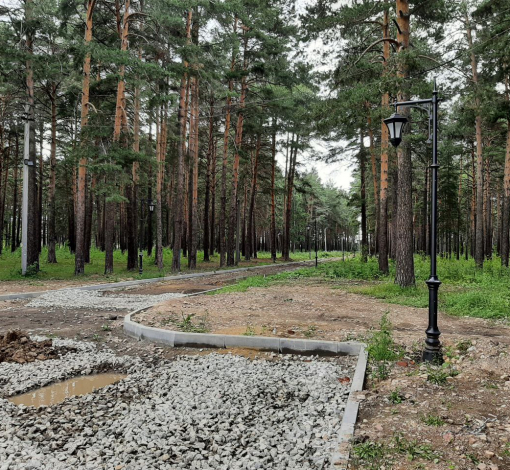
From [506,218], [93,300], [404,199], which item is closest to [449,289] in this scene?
[404,199]

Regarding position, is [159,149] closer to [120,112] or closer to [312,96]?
[120,112]

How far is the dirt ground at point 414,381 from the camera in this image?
3057 millimetres

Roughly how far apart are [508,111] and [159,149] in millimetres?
17528

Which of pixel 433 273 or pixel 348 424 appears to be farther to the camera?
pixel 433 273

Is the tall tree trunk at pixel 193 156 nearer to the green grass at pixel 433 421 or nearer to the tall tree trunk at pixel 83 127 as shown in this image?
the tall tree trunk at pixel 83 127

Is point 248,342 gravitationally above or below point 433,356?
below

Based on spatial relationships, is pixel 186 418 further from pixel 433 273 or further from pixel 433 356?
pixel 433 273

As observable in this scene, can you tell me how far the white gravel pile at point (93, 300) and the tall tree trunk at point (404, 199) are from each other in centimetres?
728

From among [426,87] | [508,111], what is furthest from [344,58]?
[508,111]

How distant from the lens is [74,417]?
4.02m

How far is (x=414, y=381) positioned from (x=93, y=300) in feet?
31.2

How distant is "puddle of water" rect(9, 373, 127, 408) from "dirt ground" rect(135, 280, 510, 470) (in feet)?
7.61

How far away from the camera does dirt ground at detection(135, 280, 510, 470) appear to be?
3057 millimetres

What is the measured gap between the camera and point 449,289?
1256 centimetres
